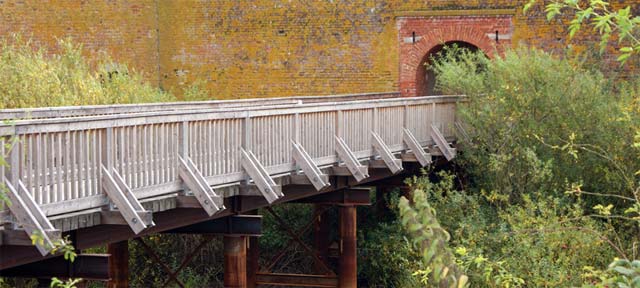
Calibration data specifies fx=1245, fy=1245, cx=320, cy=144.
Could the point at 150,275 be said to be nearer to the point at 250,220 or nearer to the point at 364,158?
the point at 364,158

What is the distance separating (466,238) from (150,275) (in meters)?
6.31

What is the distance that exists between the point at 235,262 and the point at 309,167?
5.06ft

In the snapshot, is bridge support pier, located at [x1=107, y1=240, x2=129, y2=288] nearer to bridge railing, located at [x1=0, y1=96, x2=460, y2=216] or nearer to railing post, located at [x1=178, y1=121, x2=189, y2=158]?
bridge railing, located at [x1=0, y1=96, x2=460, y2=216]

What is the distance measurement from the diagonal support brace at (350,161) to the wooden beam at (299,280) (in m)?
2.78

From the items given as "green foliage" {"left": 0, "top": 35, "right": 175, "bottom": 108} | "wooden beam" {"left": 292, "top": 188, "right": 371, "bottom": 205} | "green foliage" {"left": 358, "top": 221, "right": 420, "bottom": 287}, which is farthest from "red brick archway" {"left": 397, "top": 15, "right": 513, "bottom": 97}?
A: "wooden beam" {"left": 292, "top": 188, "right": 371, "bottom": 205}

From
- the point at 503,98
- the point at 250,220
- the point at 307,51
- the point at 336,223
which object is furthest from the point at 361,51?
the point at 250,220

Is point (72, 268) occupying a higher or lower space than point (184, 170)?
lower

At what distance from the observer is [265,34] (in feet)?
89.9

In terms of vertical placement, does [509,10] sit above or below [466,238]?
above

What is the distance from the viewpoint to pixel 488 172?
20.0 m

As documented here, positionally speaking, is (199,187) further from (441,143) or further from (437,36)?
(437,36)

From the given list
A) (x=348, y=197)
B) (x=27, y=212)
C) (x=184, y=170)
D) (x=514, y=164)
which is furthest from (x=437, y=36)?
(x=27, y=212)

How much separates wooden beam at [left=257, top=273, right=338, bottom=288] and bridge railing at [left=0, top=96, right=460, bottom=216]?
7.07ft

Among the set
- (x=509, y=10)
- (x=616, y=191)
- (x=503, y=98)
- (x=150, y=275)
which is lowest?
(x=150, y=275)
